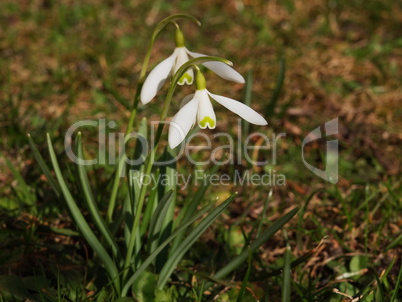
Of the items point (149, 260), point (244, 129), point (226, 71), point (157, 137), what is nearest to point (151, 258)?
point (149, 260)

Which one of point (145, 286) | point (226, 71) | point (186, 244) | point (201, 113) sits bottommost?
point (145, 286)

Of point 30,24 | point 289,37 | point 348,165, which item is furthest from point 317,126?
point 30,24

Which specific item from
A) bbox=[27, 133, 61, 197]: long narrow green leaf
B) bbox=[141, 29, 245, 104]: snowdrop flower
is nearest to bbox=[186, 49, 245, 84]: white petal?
bbox=[141, 29, 245, 104]: snowdrop flower

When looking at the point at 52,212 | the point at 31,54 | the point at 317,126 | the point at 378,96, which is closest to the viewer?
the point at 52,212

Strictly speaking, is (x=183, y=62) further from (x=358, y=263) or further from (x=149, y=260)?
(x=358, y=263)

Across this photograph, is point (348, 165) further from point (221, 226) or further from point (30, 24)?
point (30, 24)

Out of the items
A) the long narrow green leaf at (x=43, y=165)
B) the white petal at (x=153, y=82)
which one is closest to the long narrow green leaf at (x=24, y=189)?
the long narrow green leaf at (x=43, y=165)
